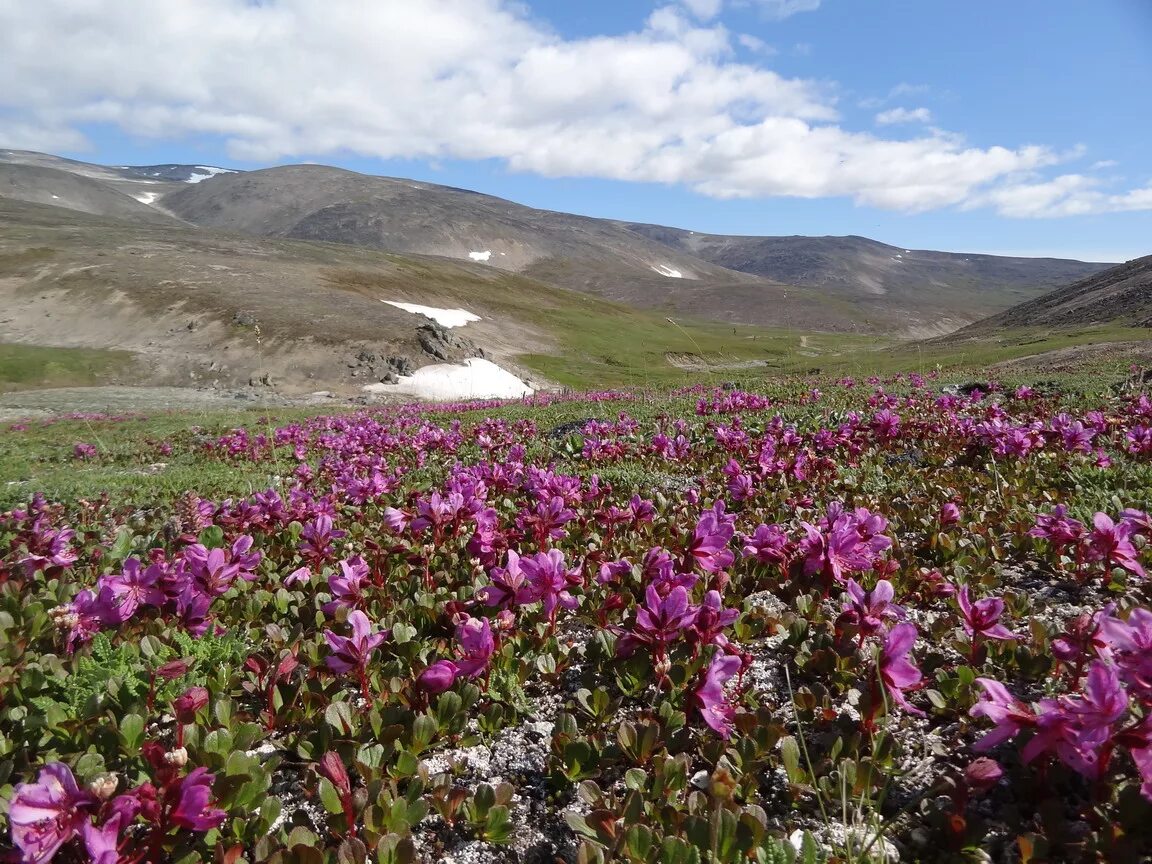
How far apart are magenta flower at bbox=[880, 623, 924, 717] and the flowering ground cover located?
0.02m

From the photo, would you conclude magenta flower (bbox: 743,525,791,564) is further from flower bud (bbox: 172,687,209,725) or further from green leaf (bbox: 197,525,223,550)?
green leaf (bbox: 197,525,223,550)

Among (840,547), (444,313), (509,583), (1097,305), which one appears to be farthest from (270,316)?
(1097,305)

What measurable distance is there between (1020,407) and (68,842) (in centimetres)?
1238

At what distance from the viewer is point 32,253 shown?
83.0 meters

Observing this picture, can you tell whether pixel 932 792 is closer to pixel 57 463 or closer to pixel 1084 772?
pixel 1084 772

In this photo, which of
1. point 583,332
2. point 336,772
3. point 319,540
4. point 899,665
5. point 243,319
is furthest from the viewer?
point 583,332

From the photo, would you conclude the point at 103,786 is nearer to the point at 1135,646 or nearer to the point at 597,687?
the point at 597,687

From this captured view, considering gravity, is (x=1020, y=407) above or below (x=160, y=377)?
above

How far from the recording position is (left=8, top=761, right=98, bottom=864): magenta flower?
5.16 ft

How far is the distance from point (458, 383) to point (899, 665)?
50583 mm

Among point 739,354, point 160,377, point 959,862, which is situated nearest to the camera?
point 959,862

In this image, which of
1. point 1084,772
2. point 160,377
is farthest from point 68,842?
point 160,377

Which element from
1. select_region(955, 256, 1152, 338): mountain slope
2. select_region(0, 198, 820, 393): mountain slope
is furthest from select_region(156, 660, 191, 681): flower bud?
select_region(955, 256, 1152, 338): mountain slope

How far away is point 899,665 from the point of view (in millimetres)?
2199
